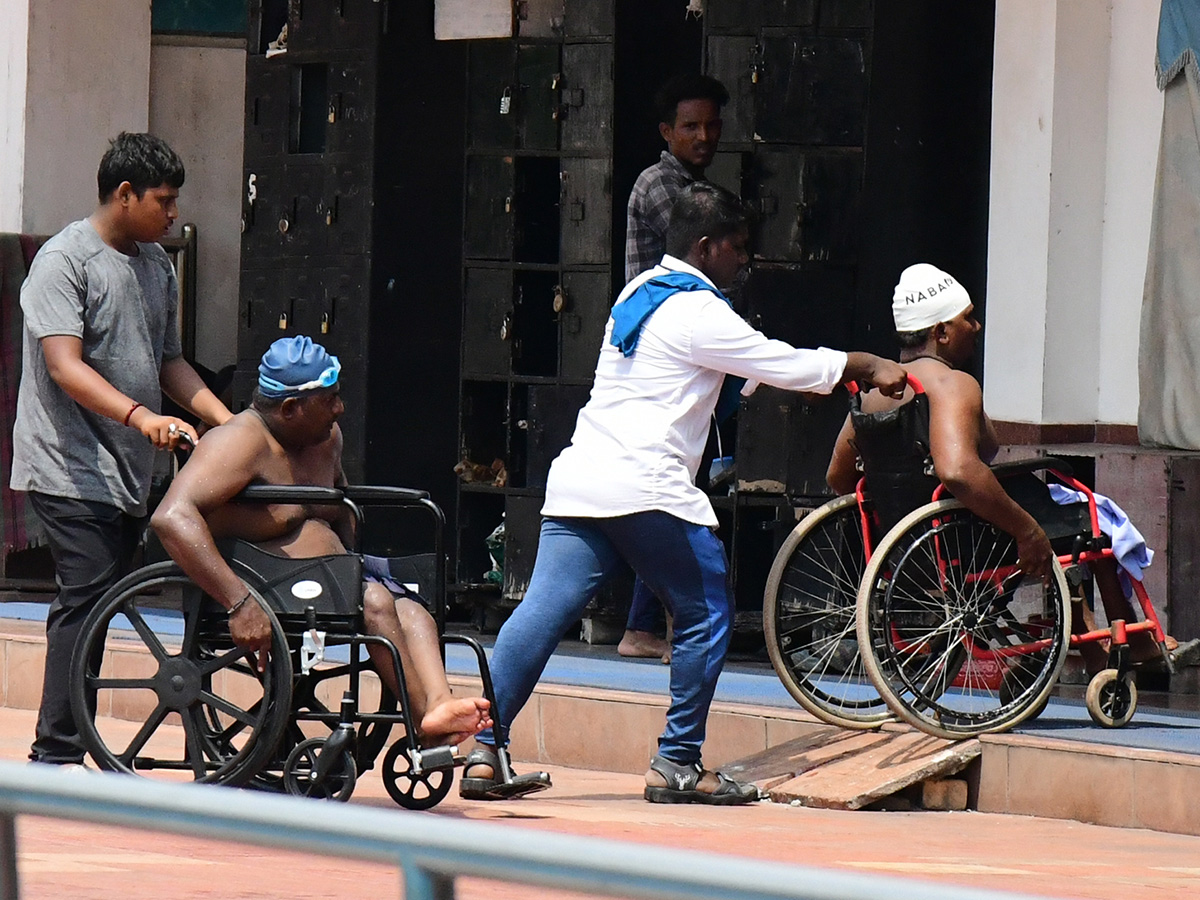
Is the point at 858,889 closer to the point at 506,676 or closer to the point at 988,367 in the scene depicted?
the point at 506,676

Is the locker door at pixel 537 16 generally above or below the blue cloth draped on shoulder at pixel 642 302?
above

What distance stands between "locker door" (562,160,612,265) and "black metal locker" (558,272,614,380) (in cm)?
8

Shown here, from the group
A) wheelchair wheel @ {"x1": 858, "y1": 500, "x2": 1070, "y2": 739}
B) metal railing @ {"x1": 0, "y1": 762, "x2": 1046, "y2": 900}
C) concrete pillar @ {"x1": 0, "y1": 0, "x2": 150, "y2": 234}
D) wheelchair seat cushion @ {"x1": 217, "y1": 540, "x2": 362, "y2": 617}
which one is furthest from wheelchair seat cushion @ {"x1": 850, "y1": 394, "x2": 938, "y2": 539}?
concrete pillar @ {"x1": 0, "y1": 0, "x2": 150, "y2": 234}

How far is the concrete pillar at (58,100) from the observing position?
9.56m

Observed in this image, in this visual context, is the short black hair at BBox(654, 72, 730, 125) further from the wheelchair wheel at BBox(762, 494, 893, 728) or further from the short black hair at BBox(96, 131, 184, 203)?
the short black hair at BBox(96, 131, 184, 203)

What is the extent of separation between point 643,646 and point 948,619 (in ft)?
6.76

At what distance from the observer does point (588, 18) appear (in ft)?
27.8

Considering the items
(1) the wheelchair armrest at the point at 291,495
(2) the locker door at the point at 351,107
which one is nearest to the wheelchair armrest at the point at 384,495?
(1) the wheelchair armrest at the point at 291,495

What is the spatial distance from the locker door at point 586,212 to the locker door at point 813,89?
79 centimetres

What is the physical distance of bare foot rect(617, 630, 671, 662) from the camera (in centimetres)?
782

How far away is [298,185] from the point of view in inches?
365

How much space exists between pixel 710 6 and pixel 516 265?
1307 mm

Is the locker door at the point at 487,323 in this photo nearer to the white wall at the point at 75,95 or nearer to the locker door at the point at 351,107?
the locker door at the point at 351,107

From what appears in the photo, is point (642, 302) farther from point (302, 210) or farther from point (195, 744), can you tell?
point (302, 210)
